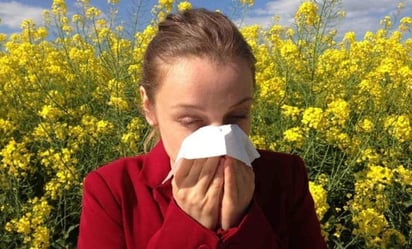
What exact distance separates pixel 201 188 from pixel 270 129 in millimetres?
1878

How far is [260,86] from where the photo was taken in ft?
10.6

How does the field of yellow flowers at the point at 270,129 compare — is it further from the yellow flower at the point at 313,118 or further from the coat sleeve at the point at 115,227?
the coat sleeve at the point at 115,227

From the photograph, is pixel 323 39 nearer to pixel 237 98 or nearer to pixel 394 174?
pixel 394 174

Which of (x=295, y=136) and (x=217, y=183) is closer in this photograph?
(x=217, y=183)

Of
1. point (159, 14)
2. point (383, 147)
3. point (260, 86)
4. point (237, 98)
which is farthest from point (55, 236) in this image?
point (159, 14)

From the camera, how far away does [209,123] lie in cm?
117

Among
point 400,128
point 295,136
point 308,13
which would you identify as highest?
point 308,13

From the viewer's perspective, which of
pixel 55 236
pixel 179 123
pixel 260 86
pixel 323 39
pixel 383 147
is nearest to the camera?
pixel 179 123

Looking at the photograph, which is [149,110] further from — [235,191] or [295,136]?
[295,136]

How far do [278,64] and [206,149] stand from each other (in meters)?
2.93

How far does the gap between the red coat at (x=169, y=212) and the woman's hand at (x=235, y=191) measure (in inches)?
0.7

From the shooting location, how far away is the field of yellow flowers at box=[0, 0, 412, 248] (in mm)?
2496

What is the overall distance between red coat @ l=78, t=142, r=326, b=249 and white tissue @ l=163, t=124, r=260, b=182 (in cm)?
14

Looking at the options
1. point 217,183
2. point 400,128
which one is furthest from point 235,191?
point 400,128
